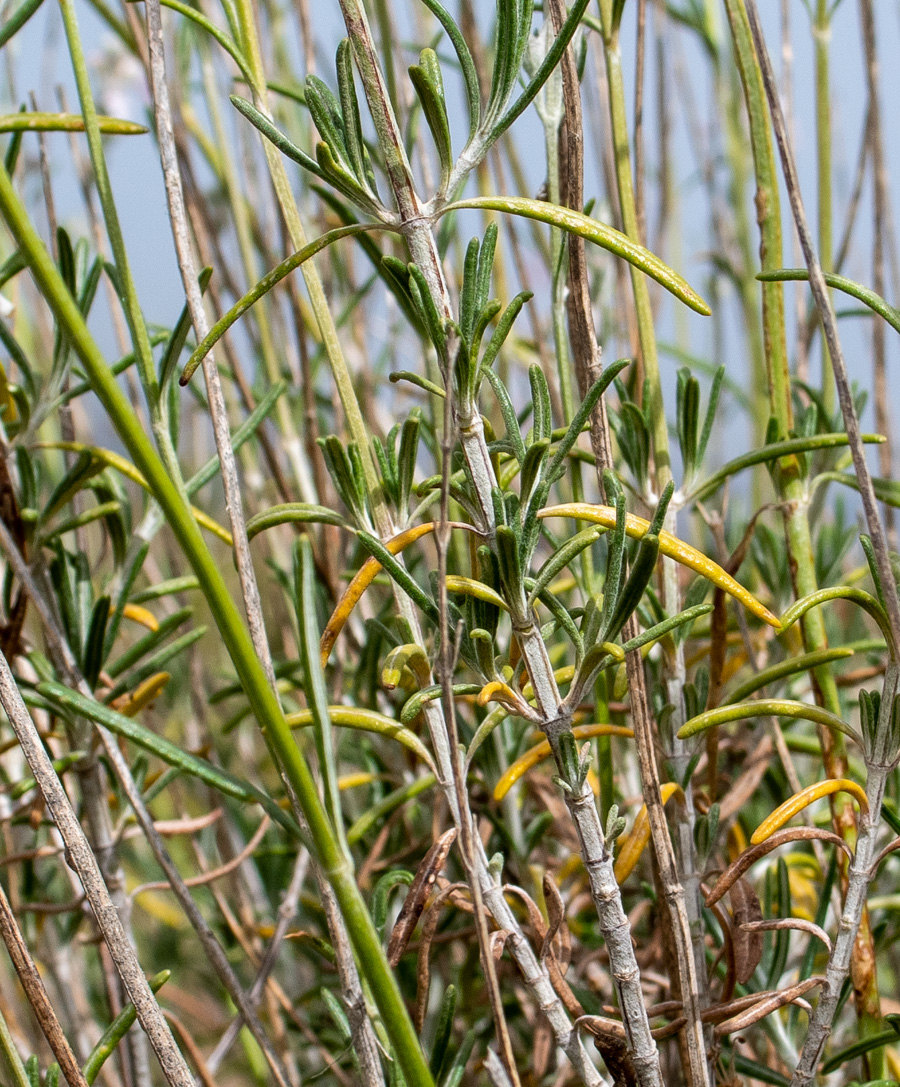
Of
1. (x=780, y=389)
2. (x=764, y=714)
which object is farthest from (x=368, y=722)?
(x=780, y=389)

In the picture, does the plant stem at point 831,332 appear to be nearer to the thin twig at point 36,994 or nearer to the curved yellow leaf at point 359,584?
the curved yellow leaf at point 359,584

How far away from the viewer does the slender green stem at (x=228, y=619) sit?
0.72 feet

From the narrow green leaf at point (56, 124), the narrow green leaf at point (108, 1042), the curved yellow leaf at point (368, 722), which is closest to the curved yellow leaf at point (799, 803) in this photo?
the curved yellow leaf at point (368, 722)

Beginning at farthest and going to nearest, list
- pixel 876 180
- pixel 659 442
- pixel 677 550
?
pixel 876 180 < pixel 659 442 < pixel 677 550

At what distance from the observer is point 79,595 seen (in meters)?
0.51

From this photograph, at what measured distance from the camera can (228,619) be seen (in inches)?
9.0

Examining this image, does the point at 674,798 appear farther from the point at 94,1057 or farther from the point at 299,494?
the point at 299,494

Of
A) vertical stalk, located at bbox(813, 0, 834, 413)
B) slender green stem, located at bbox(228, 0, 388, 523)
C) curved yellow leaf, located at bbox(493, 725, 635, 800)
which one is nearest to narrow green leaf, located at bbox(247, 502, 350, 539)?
slender green stem, located at bbox(228, 0, 388, 523)

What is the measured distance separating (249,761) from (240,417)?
1.10 ft

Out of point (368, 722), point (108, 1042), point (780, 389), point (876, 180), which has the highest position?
point (876, 180)

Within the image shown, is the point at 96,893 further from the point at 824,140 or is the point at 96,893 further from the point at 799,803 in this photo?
the point at 824,140

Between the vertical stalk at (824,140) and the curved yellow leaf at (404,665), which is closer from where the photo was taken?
the curved yellow leaf at (404,665)

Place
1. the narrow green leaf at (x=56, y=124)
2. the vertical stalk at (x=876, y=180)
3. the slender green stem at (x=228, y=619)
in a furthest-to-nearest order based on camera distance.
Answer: the vertical stalk at (x=876, y=180) → the narrow green leaf at (x=56, y=124) → the slender green stem at (x=228, y=619)

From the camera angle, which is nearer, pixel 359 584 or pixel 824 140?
pixel 359 584
